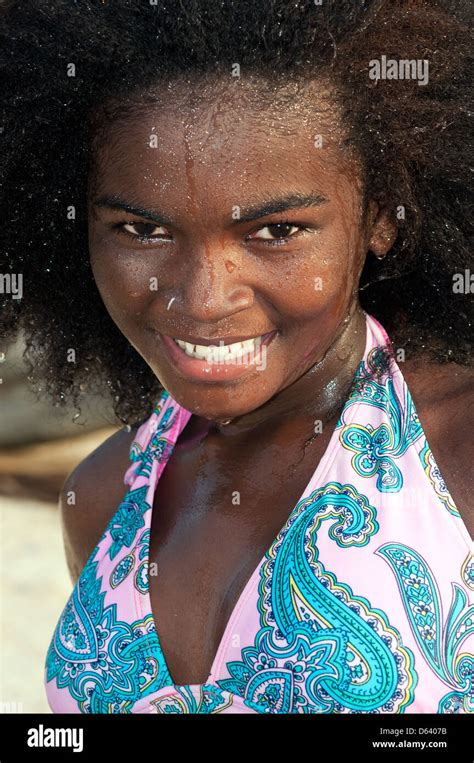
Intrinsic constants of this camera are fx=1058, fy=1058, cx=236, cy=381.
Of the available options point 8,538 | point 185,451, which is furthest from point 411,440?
point 8,538

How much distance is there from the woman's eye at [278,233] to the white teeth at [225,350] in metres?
0.16

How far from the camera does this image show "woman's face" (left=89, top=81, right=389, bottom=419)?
5.08 ft

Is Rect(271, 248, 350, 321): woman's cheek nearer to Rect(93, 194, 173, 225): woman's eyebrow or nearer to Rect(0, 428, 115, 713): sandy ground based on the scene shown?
Rect(93, 194, 173, 225): woman's eyebrow

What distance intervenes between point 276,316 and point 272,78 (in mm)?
356

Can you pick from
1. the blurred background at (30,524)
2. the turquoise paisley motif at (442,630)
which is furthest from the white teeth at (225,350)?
the blurred background at (30,524)

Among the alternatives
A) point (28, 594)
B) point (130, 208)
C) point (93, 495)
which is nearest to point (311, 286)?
point (130, 208)

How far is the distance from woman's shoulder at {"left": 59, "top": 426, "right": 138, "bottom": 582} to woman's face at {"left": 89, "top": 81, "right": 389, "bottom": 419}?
2.16 feet

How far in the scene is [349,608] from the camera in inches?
64.9

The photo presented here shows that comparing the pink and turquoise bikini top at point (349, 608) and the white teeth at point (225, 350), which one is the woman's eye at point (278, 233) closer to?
the white teeth at point (225, 350)

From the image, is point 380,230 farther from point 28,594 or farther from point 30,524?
point 30,524

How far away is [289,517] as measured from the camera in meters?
1.79

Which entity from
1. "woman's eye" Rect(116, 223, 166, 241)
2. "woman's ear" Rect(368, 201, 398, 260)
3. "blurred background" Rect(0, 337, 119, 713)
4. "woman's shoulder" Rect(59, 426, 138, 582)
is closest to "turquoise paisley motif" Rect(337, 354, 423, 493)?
"woman's ear" Rect(368, 201, 398, 260)

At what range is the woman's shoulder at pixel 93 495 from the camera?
2330 millimetres
